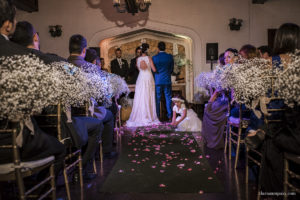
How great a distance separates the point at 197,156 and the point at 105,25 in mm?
5726

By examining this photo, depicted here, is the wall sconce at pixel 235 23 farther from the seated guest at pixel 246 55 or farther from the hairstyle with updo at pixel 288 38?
the hairstyle with updo at pixel 288 38

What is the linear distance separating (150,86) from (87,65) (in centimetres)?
417

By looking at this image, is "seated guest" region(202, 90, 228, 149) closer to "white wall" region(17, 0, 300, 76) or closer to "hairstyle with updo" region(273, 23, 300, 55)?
"hairstyle with updo" region(273, 23, 300, 55)

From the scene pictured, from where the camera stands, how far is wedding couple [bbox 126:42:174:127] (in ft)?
22.5

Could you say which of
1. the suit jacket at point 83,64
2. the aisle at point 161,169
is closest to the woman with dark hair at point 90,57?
the suit jacket at point 83,64

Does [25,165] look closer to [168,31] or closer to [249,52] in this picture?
[249,52]

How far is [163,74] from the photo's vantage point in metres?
7.04

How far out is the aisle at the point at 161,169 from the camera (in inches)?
99.3

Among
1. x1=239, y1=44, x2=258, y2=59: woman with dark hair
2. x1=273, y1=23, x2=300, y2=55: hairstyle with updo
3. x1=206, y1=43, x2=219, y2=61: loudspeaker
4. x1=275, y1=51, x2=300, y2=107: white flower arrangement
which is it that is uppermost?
x1=206, y1=43, x2=219, y2=61: loudspeaker

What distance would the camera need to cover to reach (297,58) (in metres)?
1.68

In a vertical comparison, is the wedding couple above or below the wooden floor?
above

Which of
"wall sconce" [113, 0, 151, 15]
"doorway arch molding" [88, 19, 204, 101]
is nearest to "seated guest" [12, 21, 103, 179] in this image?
"wall sconce" [113, 0, 151, 15]

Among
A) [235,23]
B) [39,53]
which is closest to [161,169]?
[39,53]

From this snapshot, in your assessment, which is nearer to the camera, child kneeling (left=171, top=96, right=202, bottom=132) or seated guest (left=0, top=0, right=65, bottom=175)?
seated guest (left=0, top=0, right=65, bottom=175)
